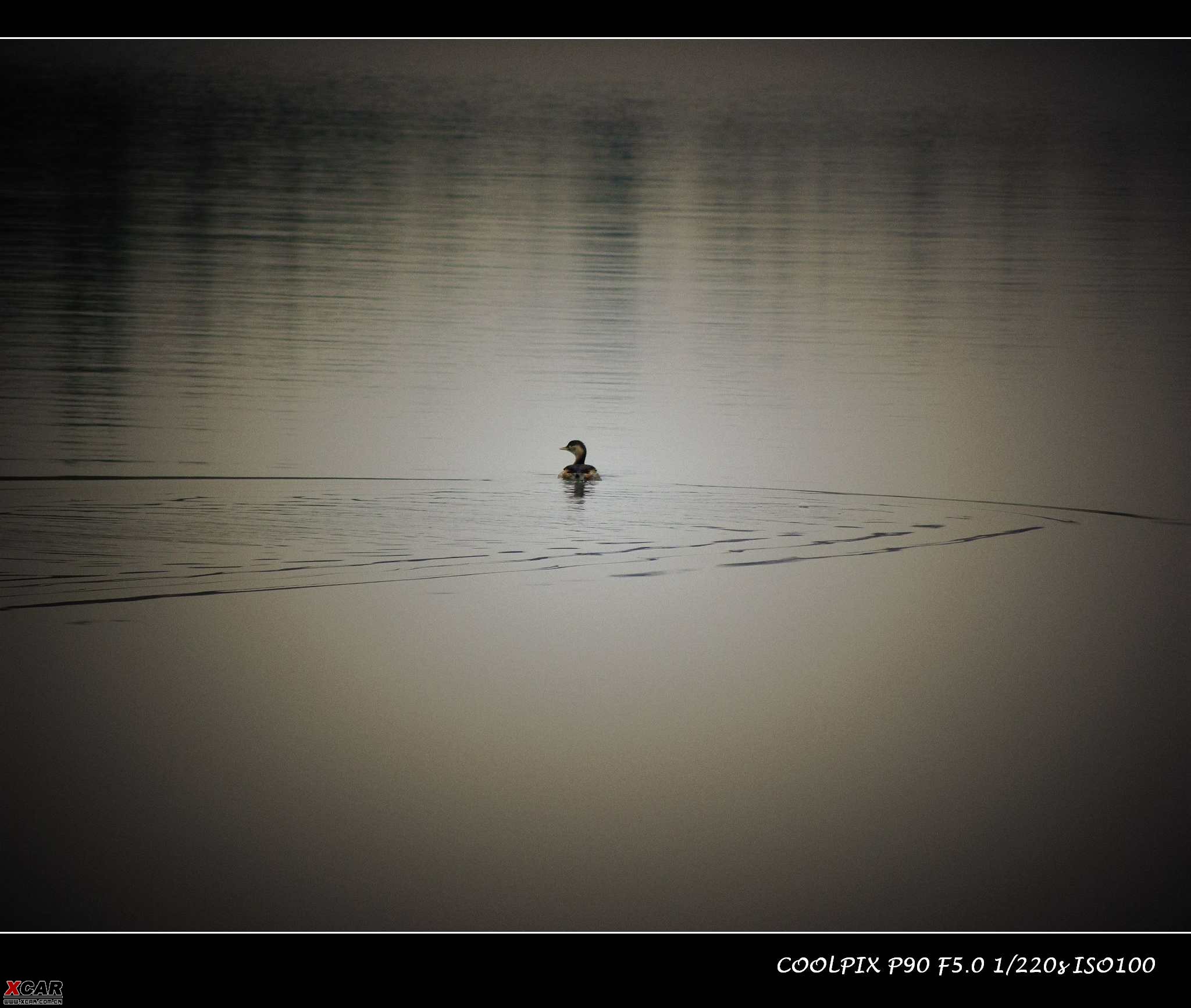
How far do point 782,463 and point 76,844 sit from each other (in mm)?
6742

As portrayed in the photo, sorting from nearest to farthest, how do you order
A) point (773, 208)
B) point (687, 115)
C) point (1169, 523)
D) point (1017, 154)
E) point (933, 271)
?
point (1169, 523) < point (933, 271) < point (773, 208) < point (1017, 154) < point (687, 115)

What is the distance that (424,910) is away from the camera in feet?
19.0

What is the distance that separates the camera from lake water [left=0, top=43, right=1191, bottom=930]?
607cm

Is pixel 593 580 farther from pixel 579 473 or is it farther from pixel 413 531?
pixel 579 473

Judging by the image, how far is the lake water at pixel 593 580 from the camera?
19.9ft

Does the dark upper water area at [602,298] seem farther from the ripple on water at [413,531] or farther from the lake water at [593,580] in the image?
the ripple on water at [413,531]

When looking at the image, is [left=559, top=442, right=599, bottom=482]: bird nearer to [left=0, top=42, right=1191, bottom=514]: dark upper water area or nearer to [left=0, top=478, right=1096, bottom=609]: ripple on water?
[left=0, top=478, right=1096, bottom=609]: ripple on water

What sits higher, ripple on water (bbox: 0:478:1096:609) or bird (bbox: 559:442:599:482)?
bird (bbox: 559:442:599:482)

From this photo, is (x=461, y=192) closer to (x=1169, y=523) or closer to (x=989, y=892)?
(x=1169, y=523)

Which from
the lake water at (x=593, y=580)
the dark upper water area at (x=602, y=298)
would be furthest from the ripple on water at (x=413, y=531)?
the dark upper water area at (x=602, y=298)

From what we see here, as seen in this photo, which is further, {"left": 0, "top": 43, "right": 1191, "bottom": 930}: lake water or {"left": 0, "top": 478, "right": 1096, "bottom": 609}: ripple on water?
{"left": 0, "top": 478, "right": 1096, "bottom": 609}: ripple on water

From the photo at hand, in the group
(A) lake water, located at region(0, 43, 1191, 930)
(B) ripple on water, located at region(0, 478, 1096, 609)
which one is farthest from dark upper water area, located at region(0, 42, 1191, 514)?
(B) ripple on water, located at region(0, 478, 1096, 609)

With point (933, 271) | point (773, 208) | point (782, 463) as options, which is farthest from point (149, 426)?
point (773, 208)

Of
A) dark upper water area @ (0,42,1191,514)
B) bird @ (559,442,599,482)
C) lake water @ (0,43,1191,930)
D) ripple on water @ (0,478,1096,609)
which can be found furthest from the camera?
dark upper water area @ (0,42,1191,514)
